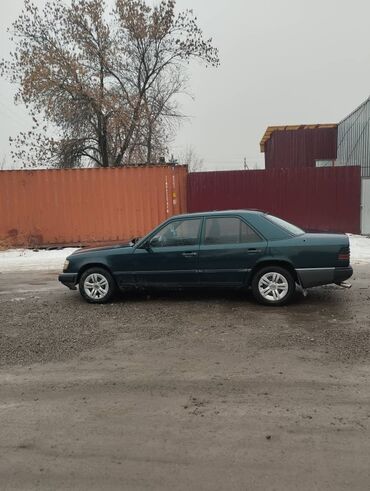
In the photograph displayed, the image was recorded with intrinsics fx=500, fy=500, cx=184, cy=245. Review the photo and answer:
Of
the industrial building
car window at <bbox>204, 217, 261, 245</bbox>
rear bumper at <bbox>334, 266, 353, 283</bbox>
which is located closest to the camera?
rear bumper at <bbox>334, 266, 353, 283</bbox>

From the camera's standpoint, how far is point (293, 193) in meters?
16.3

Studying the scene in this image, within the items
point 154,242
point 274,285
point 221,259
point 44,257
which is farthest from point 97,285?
point 44,257

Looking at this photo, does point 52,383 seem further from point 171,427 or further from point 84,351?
point 171,427

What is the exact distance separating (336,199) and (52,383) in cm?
1336

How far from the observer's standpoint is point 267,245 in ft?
23.4

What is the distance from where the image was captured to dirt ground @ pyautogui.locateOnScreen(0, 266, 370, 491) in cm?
310

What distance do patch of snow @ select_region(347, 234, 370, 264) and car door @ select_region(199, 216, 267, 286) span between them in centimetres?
518

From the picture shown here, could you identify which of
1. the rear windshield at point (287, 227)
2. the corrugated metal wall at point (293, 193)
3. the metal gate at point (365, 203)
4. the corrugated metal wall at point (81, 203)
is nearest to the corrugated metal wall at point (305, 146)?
the metal gate at point (365, 203)

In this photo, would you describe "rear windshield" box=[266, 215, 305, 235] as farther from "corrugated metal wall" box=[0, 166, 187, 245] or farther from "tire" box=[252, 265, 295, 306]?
"corrugated metal wall" box=[0, 166, 187, 245]

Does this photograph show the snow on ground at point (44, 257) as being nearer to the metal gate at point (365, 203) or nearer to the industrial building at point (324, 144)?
the metal gate at point (365, 203)

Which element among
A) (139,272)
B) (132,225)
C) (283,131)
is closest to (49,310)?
(139,272)

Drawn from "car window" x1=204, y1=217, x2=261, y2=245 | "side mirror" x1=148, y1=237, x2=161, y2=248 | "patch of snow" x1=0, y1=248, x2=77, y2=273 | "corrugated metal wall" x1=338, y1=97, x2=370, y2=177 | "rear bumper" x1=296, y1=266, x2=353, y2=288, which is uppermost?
"corrugated metal wall" x1=338, y1=97, x2=370, y2=177

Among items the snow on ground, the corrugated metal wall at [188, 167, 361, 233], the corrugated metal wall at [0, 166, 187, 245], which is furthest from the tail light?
the corrugated metal wall at [0, 166, 187, 245]

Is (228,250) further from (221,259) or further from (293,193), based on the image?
(293,193)
